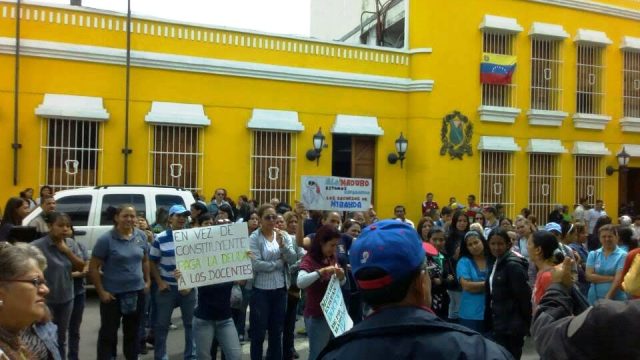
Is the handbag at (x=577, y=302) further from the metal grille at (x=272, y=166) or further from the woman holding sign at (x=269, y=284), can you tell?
the metal grille at (x=272, y=166)

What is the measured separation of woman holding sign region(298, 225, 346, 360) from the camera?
5.86m

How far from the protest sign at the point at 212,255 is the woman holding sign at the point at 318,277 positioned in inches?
30.9

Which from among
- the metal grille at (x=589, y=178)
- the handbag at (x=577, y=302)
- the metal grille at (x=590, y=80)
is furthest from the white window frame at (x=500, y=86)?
the handbag at (x=577, y=302)

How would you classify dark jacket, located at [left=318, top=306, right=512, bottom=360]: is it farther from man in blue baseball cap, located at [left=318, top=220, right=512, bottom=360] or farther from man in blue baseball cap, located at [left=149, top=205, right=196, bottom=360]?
man in blue baseball cap, located at [left=149, top=205, right=196, bottom=360]

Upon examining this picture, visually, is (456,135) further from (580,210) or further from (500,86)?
(580,210)

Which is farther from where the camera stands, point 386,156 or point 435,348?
point 386,156

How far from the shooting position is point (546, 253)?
172 inches

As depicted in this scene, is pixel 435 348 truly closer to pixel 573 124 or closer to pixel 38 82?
pixel 38 82

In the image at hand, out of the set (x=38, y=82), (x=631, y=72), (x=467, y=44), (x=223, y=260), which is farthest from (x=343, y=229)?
(x=631, y=72)

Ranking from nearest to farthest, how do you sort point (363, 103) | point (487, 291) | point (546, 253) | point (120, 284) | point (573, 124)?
point (546, 253), point (487, 291), point (120, 284), point (363, 103), point (573, 124)

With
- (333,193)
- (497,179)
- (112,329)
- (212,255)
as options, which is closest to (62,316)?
(112,329)

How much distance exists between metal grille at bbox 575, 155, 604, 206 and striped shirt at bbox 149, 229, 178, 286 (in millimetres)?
15941

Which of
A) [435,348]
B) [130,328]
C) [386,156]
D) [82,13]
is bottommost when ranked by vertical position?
[130,328]

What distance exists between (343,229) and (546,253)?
4.52m
